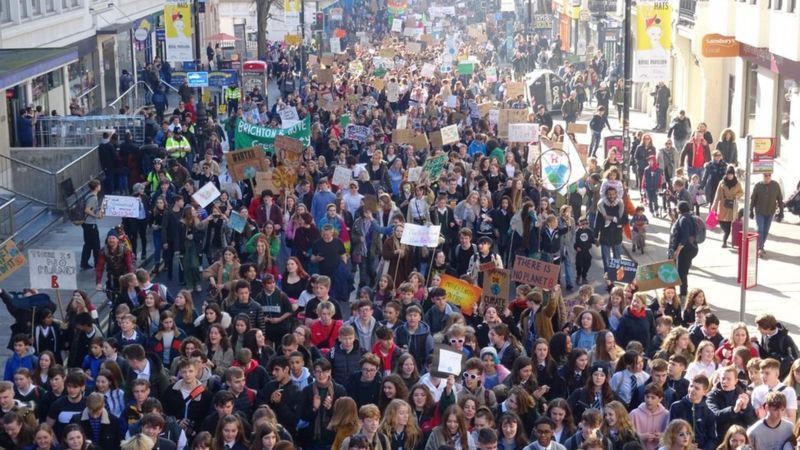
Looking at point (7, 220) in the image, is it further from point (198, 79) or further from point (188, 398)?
point (188, 398)

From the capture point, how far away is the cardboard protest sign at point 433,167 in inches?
921

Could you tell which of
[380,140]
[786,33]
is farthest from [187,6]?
[786,33]

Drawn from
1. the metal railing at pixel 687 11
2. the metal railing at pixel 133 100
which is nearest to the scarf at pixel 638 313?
the metal railing at pixel 133 100

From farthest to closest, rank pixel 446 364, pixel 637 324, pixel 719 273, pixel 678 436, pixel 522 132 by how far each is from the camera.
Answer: pixel 522 132
pixel 719 273
pixel 637 324
pixel 446 364
pixel 678 436

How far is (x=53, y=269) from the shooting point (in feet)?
54.1

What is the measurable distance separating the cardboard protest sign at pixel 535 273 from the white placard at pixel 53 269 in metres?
4.83

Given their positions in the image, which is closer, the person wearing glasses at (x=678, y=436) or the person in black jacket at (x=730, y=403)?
the person wearing glasses at (x=678, y=436)

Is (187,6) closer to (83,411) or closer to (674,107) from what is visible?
(674,107)

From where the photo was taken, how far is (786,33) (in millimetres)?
30766

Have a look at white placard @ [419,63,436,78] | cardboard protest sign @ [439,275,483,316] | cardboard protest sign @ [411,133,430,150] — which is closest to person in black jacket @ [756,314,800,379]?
cardboard protest sign @ [439,275,483,316]

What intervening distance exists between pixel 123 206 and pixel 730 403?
35.7ft

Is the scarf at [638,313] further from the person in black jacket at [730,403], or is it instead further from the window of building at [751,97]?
the window of building at [751,97]

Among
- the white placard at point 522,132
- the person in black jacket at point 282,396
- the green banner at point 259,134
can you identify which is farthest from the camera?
the green banner at point 259,134

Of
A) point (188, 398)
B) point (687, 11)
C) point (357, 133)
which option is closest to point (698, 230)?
point (357, 133)
